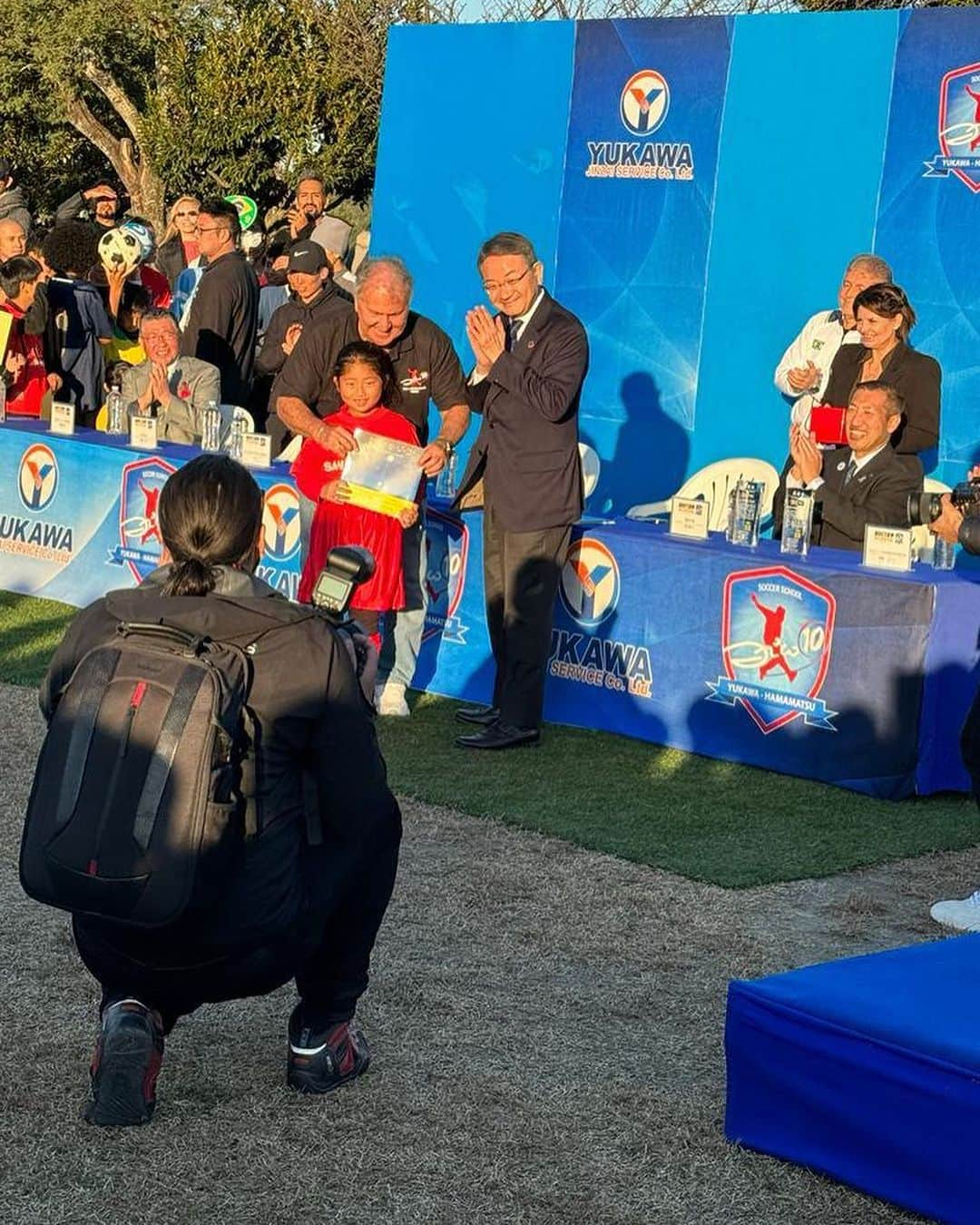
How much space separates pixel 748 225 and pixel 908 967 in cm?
856

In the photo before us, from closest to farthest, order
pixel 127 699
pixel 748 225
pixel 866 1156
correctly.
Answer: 1. pixel 127 699
2. pixel 866 1156
3. pixel 748 225

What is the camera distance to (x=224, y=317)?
38.1 ft

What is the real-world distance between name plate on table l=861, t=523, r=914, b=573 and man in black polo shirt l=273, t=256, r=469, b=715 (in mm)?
1676

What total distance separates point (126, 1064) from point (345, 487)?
13.1ft

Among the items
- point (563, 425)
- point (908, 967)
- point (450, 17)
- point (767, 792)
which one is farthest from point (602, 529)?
point (450, 17)

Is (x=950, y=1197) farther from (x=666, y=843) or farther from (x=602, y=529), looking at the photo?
(x=602, y=529)

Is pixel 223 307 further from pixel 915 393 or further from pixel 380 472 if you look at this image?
pixel 915 393

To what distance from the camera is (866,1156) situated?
4.03 meters

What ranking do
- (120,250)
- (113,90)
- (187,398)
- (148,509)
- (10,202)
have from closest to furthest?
(148,509)
(187,398)
(120,250)
(10,202)
(113,90)

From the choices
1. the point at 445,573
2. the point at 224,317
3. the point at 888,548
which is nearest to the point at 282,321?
the point at 224,317

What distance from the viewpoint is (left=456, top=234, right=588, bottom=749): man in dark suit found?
7.66 meters

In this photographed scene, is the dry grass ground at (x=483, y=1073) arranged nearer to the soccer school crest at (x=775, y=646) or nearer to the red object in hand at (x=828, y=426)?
the soccer school crest at (x=775, y=646)

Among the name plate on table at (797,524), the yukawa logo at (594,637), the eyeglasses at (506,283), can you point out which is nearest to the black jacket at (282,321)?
the yukawa logo at (594,637)

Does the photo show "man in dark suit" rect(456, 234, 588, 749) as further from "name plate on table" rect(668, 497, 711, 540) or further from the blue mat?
the blue mat
